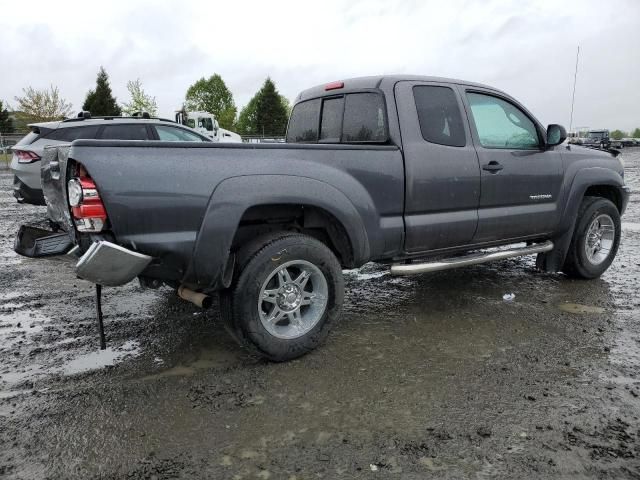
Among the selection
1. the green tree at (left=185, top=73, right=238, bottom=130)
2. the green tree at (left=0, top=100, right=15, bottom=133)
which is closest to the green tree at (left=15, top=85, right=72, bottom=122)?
the green tree at (left=0, top=100, right=15, bottom=133)

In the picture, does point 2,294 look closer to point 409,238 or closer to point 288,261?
point 288,261

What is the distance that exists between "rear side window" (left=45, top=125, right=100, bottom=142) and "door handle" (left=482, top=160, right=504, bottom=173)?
643 centimetres

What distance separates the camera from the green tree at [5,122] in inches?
1644

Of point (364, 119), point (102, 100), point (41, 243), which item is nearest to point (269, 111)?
point (102, 100)

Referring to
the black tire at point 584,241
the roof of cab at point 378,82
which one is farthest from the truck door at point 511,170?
the black tire at point 584,241

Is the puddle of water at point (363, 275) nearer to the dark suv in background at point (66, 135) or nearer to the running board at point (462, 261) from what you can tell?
the running board at point (462, 261)

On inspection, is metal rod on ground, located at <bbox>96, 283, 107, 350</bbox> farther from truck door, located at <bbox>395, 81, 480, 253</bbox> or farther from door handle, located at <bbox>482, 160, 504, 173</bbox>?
door handle, located at <bbox>482, 160, 504, 173</bbox>

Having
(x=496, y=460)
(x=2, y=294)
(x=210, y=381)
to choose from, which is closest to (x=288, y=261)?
(x=210, y=381)

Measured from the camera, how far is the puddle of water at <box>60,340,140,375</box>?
11.2 ft

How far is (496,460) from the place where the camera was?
240 centimetres

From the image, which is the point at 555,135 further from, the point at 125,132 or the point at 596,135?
the point at 596,135

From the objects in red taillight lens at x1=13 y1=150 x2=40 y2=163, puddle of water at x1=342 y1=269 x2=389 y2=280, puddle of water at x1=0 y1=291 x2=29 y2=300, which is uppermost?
red taillight lens at x1=13 y1=150 x2=40 y2=163

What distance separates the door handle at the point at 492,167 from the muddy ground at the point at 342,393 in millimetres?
1228

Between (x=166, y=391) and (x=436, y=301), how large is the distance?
2700 mm
